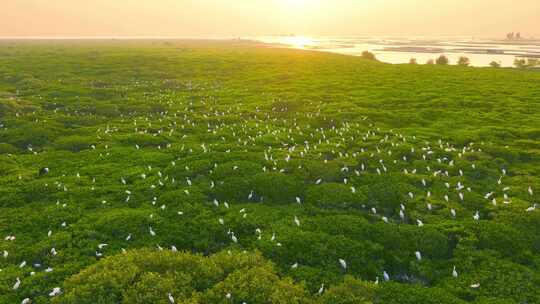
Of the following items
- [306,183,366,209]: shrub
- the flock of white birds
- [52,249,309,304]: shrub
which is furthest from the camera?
[306,183,366,209]: shrub

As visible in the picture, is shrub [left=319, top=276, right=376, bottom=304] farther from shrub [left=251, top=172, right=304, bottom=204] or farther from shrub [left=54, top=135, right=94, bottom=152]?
shrub [left=54, top=135, right=94, bottom=152]

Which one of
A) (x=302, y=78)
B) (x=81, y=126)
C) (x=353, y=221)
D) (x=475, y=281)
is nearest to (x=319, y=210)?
(x=353, y=221)

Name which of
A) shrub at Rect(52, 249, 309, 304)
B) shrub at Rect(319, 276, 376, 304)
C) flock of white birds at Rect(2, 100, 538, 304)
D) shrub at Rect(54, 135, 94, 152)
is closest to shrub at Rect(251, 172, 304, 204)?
flock of white birds at Rect(2, 100, 538, 304)

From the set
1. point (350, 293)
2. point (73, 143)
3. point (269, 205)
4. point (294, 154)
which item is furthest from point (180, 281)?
point (73, 143)

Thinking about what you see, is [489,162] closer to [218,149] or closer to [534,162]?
[534,162]

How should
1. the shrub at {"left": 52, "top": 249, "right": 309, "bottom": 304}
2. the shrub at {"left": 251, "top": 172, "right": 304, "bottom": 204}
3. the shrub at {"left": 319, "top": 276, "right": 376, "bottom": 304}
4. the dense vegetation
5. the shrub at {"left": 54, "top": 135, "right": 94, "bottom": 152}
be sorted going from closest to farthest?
1. the shrub at {"left": 52, "top": 249, "right": 309, "bottom": 304}
2. the shrub at {"left": 319, "top": 276, "right": 376, "bottom": 304}
3. the dense vegetation
4. the shrub at {"left": 251, "top": 172, "right": 304, "bottom": 204}
5. the shrub at {"left": 54, "top": 135, "right": 94, "bottom": 152}

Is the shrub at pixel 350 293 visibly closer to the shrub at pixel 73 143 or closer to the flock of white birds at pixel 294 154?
the flock of white birds at pixel 294 154

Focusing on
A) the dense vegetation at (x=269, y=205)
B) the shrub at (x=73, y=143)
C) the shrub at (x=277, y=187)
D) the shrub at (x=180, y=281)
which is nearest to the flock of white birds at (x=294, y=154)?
the dense vegetation at (x=269, y=205)

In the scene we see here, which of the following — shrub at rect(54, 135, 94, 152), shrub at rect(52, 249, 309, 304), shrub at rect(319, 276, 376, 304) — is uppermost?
shrub at rect(54, 135, 94, 152)
